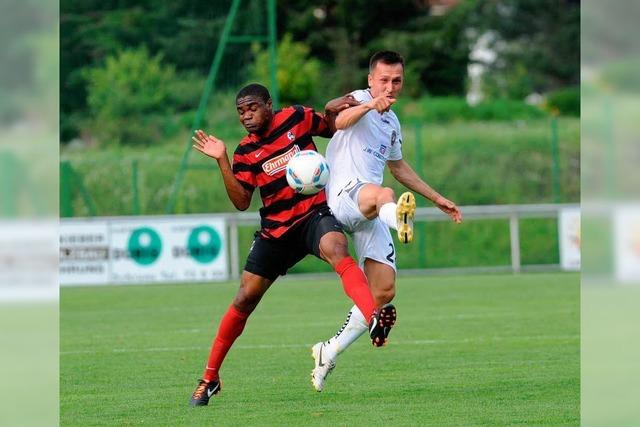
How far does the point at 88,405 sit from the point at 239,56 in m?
19.0

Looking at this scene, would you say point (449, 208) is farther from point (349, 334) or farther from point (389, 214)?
point (349, 334)

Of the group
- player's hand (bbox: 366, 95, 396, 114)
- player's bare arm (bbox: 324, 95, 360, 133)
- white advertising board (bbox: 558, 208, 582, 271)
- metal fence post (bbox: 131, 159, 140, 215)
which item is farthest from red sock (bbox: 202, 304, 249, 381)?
metal fence post (bbox: 131, 159, 140, 215)

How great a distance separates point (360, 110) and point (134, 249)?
50.8ft

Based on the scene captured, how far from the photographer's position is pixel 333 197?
27.7 feet

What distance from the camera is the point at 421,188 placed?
870cm

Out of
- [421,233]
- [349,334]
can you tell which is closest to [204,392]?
[349,334]

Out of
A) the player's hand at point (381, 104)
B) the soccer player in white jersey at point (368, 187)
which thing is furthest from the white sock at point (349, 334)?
the player's hand at point (381, 104)

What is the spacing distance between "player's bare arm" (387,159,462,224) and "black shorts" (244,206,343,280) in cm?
75

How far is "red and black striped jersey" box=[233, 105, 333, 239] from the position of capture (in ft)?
A: 27.1

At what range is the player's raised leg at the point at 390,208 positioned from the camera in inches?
288

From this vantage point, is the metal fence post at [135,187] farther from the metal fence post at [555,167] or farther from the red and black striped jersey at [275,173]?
the red and black striped jersey at [275,173]

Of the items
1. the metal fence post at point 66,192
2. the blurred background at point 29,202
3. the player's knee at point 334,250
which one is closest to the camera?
the blurred background at point 29,202

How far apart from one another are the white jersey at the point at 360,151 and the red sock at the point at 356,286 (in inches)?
28.2

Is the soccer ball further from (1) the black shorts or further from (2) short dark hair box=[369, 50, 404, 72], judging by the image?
(2) short dark hair box=[369, 50, 404, 72]
